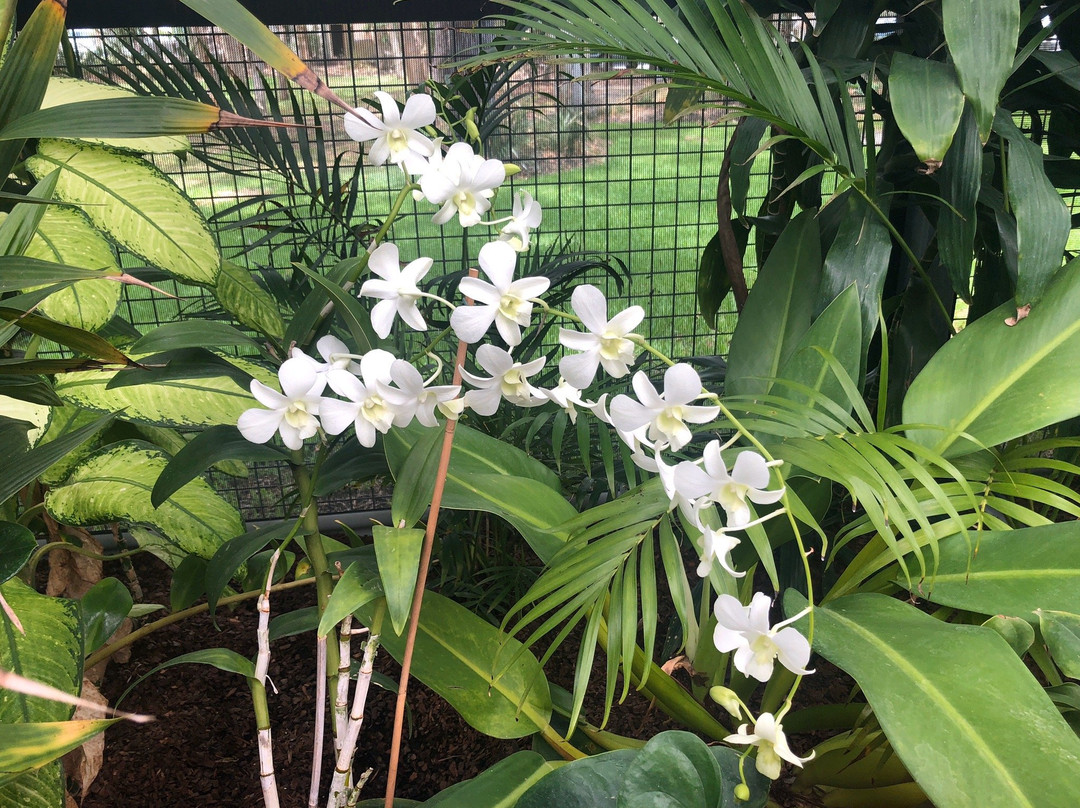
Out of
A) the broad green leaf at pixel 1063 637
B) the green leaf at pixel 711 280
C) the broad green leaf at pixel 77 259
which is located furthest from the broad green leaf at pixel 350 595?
the green leaf at pixel 711 280

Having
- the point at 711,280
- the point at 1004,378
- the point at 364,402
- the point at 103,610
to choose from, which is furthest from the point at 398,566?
the point at 711,280

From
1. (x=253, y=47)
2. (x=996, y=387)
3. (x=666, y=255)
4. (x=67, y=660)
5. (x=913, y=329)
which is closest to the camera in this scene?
(x=253, y=47)

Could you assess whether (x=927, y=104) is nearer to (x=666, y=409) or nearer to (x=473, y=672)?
(x=666, y=409)

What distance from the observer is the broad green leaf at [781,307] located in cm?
94

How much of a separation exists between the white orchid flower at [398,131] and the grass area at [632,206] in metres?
1.02

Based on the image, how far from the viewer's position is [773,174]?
1170mm

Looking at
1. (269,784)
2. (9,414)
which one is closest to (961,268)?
(269,784)

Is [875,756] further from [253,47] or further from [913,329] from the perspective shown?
[253,47]

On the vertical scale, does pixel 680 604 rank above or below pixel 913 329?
below

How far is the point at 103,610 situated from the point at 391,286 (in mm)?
597

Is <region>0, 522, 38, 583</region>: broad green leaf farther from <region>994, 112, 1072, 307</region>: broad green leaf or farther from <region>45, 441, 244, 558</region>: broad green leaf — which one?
<region>994, 112, 1072, 307</region>: broad green leaf

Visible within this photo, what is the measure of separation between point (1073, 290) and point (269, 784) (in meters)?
0.96

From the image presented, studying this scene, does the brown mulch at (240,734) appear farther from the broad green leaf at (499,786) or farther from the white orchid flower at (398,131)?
the white orchid flower at (398,131)

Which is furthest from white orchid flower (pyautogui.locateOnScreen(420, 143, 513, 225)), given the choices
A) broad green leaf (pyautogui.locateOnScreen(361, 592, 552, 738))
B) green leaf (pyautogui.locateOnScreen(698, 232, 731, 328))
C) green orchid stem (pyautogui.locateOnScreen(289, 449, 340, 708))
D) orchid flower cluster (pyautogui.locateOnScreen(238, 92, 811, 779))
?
green leaf (pyautogui.locateOnScreen(698, 232, 731, 328))
